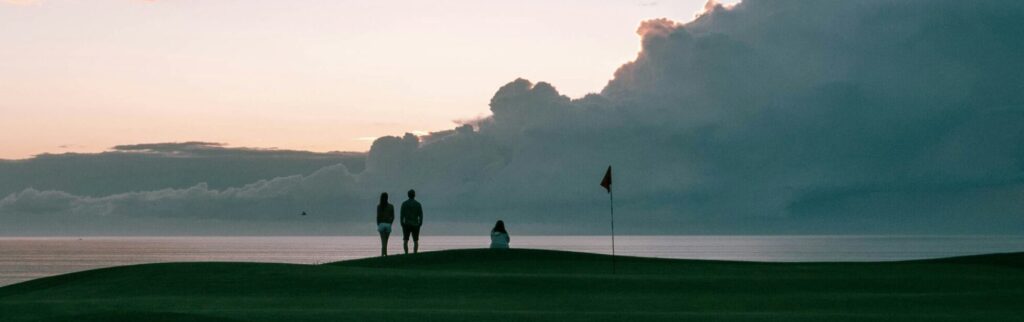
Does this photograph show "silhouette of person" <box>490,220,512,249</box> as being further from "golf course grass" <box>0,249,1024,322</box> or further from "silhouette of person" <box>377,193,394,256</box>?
"golf course grass" <box>0,249,1024,322</box>

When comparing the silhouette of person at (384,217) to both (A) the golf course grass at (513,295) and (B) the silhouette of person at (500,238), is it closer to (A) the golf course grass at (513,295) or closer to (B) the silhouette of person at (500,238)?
(B) the silhouette of person at (500,238)

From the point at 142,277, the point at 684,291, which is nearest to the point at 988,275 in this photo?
the point at 684,291

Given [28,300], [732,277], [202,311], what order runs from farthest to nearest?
[732,277], [28,300], [202,311]

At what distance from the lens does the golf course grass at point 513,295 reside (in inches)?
772

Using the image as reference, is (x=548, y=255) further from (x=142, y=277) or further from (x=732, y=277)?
(x=142, y=277)

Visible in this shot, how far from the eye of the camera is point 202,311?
2012 centimetres

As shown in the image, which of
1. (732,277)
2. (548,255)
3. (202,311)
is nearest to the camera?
(202,311)

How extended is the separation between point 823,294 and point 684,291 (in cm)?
278

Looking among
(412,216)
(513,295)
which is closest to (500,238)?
(412,216)

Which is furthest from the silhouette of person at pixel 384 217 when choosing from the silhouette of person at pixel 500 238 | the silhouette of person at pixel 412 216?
the silhouette of person at pixel 500 238

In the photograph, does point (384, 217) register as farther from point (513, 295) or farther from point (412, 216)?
point (513, 295)

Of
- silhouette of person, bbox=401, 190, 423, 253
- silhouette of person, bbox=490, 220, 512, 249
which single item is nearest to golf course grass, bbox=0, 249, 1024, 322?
silhouette of person, bbox=401, 190, 423, 253

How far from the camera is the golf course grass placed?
1961 cm

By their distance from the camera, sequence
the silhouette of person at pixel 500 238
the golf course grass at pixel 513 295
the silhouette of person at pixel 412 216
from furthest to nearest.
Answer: the silhouette of person at pixel 500 238 < the silhouette of person at pixel 412 216 < the golf course grass at pixel 513 295
